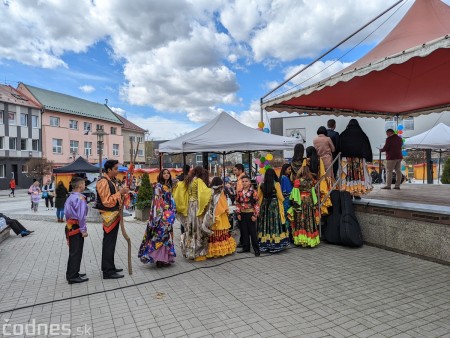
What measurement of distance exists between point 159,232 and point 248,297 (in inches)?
79.5

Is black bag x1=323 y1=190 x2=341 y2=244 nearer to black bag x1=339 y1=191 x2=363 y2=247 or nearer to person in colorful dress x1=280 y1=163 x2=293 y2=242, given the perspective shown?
black bag x1=339 y1=191 x2=363 y2=247

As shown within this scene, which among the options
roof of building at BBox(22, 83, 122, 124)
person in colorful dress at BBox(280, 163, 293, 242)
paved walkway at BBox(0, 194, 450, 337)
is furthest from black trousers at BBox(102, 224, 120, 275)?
roof of building at BBox(22, 83, 122, 124)

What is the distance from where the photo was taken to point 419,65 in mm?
6309

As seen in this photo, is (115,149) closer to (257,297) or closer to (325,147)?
(325,147)

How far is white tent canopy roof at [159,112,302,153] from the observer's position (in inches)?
298

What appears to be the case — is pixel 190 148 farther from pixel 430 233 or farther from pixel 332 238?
pixel 430 233

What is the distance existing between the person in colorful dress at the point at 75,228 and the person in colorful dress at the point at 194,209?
176cm

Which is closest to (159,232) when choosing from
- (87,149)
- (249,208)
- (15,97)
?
(249,208)

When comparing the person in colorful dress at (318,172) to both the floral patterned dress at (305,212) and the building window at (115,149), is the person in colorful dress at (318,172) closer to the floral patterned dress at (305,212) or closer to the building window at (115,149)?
the floral patterned dress at (305,212)

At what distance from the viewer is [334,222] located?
681cm

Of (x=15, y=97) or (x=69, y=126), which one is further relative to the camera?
(x=69, y=126)

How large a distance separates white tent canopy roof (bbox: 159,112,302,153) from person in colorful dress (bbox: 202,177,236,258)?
1575 mm

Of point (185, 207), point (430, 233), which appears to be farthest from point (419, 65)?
point (185, 207)

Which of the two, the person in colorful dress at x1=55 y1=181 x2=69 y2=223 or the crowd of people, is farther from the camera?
the person in colorful dress at x1=55 y1=181 x2=69 y2=223
